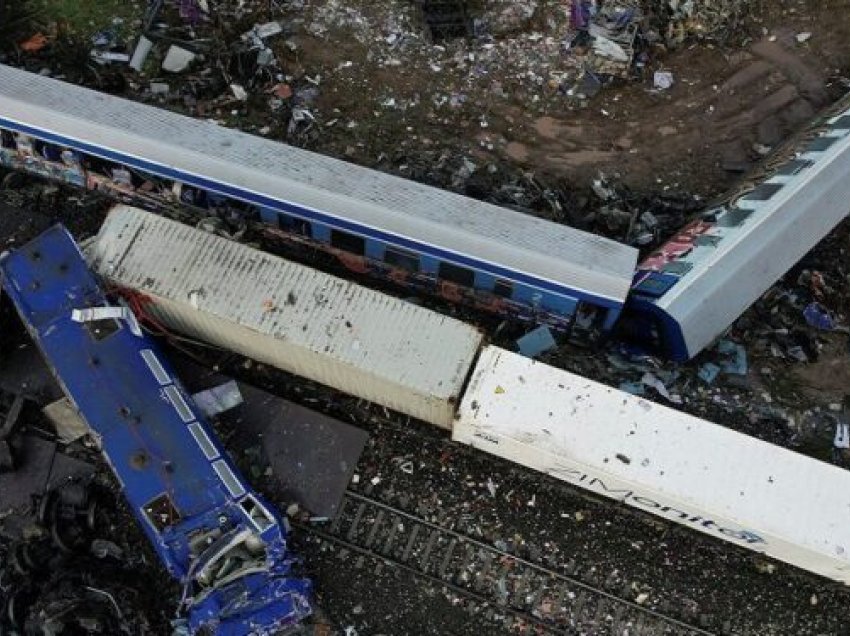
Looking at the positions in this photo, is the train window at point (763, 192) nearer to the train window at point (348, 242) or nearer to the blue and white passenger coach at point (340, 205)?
the blue and white passenger coach at point (340, 205)

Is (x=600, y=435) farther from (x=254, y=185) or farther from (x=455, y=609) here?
(x=254, y=185)

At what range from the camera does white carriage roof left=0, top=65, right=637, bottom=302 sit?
12.9m

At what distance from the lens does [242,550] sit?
39.7 ft

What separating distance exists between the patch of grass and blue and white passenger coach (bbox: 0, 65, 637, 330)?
10.2 feet

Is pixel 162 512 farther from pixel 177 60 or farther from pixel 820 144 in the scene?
pixel 820 144

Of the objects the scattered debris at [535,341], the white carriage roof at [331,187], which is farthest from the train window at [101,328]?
the scattered debris at [535,341]

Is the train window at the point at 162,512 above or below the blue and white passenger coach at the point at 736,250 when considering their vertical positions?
below

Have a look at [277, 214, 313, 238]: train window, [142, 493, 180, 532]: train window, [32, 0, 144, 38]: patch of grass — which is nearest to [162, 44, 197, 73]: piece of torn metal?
[32, 0, 144, 38]: patch of grass

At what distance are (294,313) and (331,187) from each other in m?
2.24

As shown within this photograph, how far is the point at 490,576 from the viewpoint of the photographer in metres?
12.9

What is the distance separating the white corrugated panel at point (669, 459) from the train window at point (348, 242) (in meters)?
2.99

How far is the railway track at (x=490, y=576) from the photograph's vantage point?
1256 centimetres

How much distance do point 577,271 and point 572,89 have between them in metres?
5.78

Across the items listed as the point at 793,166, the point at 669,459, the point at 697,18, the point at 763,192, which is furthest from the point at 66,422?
the point at 697,18
